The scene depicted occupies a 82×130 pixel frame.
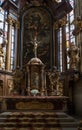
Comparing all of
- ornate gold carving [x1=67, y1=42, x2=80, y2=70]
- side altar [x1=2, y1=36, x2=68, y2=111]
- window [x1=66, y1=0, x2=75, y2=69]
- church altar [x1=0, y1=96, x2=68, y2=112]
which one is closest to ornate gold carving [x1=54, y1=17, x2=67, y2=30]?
window [x1=66, y1=0, x2=75, y2=69]

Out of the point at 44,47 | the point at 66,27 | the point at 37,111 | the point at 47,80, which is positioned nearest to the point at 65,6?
the point at 66,27

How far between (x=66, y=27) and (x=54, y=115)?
7.81m

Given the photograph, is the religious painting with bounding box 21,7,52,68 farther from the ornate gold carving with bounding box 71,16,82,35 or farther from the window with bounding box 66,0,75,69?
the ornate gold carving with bounding box 71,16,82,35

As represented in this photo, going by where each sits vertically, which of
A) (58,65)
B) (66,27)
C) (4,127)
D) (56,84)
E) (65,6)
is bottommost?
(4,127)

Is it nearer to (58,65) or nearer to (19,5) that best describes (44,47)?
(58,65)

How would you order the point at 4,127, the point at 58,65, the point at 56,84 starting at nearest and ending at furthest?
the point at 4,127 → the point at 56,84 → the point at 58,65

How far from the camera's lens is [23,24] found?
15914 mm

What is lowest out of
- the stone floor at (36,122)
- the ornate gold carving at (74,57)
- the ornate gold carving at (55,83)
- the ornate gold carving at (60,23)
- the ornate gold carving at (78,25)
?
the stone floor at (36,122)

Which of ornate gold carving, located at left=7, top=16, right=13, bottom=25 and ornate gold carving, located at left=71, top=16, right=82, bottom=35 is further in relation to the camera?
ornate gold carving, located at left=7, top=16, right=13, bottom=25

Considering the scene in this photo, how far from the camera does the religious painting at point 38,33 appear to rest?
602 inches

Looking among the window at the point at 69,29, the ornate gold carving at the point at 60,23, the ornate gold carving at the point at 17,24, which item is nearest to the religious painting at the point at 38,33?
the ornate gold carving at the point at 17,24

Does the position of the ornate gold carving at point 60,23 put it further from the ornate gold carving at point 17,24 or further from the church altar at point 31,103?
the church altar at point 31,103

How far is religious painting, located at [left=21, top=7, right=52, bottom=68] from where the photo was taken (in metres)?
15.3

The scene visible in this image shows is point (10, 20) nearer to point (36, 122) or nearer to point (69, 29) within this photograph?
point (69, 29)
